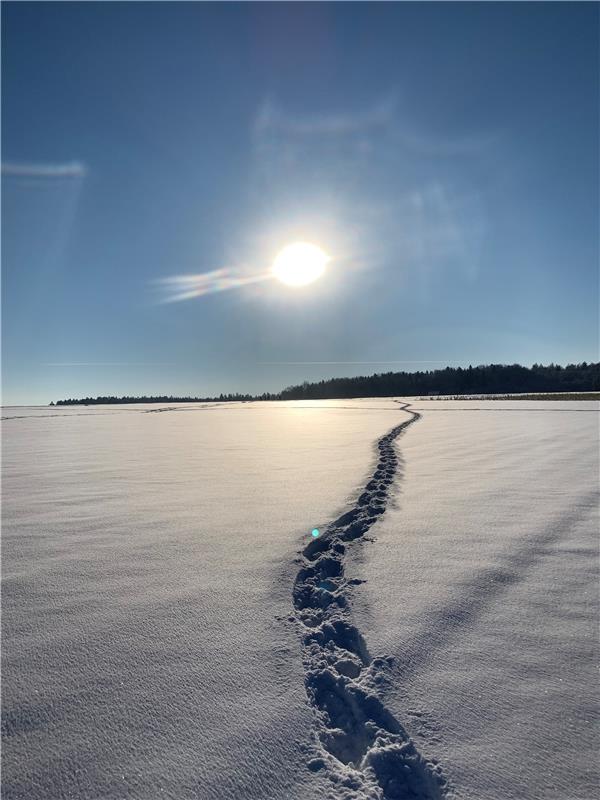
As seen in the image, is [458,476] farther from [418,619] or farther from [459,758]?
[459,758]

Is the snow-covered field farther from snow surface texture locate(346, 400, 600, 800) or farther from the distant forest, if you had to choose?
the distant forest

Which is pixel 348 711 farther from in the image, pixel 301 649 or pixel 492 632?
pixel 492 632

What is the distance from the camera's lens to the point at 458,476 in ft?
18.3

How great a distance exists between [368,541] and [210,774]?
2.16 meters

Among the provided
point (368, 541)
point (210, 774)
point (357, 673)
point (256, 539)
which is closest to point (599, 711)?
point (357, 673)

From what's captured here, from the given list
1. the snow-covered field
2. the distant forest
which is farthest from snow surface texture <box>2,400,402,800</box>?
the distant forest

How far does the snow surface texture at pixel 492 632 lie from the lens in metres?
1.36

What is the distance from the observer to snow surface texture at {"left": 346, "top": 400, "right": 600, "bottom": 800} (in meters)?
1.36

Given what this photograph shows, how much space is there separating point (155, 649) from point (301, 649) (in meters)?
0.70

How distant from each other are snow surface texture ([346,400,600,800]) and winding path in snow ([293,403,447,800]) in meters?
0.06

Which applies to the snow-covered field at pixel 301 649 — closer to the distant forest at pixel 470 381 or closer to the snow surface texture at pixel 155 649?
the snow surface texture at pixel 155 649

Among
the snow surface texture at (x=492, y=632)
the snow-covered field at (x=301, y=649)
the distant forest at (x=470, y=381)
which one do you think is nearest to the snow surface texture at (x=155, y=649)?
the snow-covered field at (x=301, y=649)

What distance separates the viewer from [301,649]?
1.94 m

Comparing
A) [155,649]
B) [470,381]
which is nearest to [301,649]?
[155,649]
